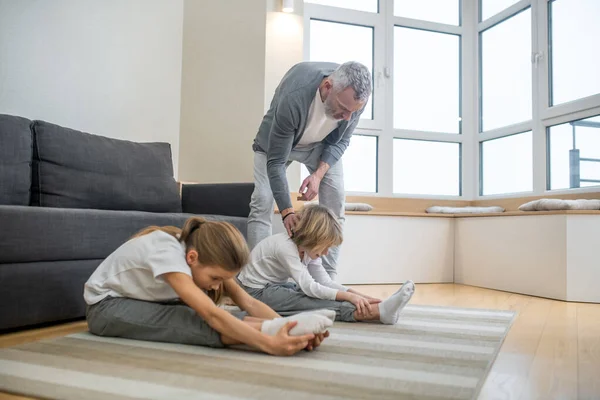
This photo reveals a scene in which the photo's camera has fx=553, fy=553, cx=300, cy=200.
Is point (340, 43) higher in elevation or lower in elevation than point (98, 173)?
higher

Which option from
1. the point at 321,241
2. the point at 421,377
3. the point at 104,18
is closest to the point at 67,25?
the point at 104,18

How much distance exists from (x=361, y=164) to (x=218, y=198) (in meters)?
1.69

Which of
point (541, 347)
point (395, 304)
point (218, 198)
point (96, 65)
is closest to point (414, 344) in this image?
point (395, 304)

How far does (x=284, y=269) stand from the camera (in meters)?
2.11

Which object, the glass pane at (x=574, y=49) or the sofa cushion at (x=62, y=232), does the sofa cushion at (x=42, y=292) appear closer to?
the sofa cushion at (x=62, y=232)

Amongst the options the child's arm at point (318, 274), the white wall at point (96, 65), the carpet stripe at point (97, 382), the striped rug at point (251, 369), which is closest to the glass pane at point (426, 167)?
the white wall at point (96, 65)

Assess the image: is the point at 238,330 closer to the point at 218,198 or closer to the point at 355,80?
the point at 355,80

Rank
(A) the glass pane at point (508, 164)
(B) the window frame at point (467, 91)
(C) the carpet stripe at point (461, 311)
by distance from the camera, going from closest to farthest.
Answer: (C) the carpet stripe at point (461, 311) < (B) the window frame at point (467, 91) < (A) the glass pane at point (508, 164)

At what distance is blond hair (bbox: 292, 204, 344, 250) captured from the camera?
1967 millimetres

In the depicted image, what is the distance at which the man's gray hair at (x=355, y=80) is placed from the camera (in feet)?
6.45

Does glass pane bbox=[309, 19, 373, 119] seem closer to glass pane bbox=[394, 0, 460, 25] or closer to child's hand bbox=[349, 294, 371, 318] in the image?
glass pane bbox=[394, 0, 460, 25]

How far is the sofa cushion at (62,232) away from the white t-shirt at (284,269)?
1.63 ft

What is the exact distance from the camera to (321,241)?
197cm

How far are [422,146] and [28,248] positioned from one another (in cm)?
339
